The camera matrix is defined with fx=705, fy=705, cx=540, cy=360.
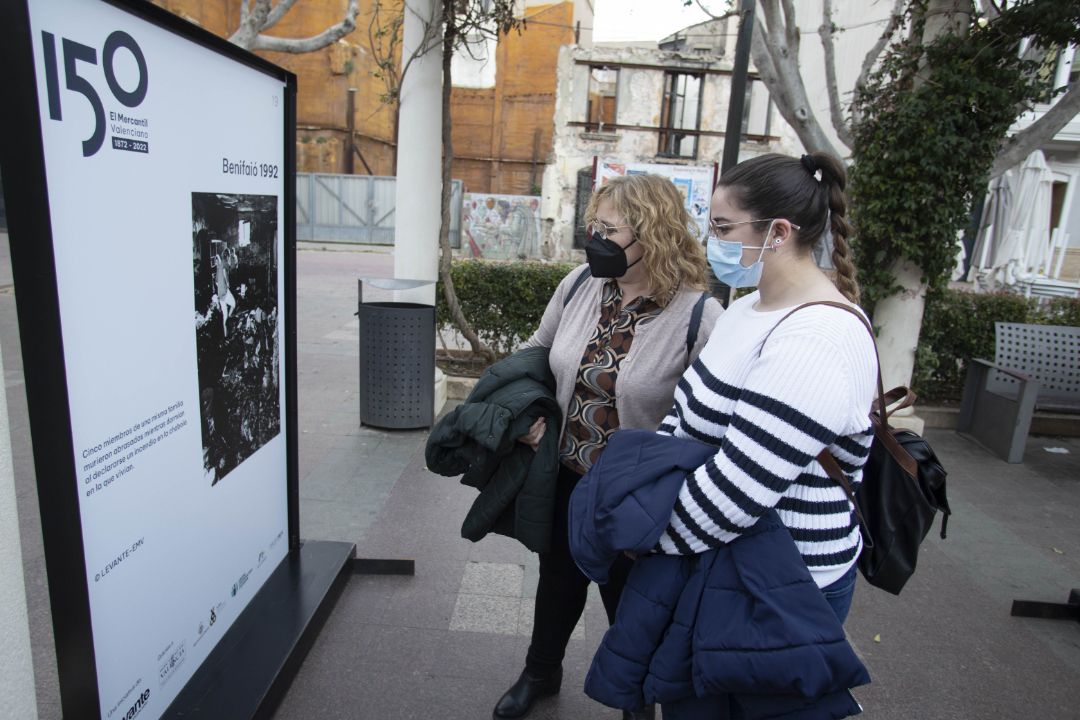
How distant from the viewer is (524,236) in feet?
85.4

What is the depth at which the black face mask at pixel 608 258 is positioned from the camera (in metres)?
2.28

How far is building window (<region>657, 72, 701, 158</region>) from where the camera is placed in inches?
1006

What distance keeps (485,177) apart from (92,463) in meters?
34.8

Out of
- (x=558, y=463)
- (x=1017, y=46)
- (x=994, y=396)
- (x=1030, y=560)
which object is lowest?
(x=1030, y=560)

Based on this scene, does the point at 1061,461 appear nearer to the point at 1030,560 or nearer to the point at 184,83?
the point at 1030,560

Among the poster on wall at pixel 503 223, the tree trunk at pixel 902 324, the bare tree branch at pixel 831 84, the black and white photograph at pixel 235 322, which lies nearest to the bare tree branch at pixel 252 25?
the bare tree branch at pixel 831 84

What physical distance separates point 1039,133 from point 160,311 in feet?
22.3

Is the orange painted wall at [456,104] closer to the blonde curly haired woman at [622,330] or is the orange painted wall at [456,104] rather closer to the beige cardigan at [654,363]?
the blonde curly haired woman at [622,330]

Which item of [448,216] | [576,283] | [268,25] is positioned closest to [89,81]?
[576,283]

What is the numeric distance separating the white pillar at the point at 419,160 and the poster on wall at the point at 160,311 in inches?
122

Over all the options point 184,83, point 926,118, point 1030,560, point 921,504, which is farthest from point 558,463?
point 926,118

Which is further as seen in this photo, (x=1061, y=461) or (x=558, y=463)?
(x=1061, y=461)

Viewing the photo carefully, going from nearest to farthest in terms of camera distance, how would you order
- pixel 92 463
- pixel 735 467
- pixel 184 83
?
pixel 735 467 < pixel 92 463 < pixel 184 83

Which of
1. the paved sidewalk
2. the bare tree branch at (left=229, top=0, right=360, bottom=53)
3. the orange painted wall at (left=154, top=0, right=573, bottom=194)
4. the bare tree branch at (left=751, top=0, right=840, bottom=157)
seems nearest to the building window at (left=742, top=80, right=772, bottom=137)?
the orange painted wall at (left=154, top=0, right=573, bottom=194)
